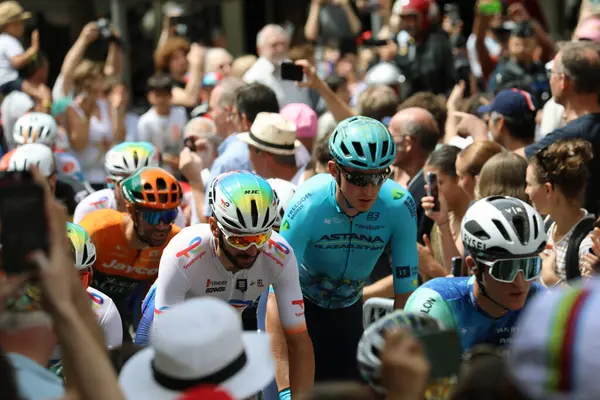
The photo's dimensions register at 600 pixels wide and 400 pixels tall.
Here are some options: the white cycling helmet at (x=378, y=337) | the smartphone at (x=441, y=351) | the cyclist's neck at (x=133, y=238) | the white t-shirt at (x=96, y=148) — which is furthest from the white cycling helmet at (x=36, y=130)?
the smartphone at (x=441, y=351)

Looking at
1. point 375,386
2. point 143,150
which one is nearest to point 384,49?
point 143,150

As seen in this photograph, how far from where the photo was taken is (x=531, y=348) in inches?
96.7

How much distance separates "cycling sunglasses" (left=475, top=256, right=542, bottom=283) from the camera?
4.84m

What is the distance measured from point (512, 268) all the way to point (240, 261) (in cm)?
137

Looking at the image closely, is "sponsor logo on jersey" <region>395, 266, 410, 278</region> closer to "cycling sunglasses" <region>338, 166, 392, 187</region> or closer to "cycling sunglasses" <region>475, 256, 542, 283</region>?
"cycling sunglasses" <region>338, 166, 392, 187</region>

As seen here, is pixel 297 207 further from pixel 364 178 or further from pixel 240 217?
pixel 240 217

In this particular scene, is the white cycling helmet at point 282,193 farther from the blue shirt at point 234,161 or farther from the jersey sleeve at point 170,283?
the jersey sleeve at point 170,283

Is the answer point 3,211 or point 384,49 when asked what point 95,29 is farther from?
point 3,211

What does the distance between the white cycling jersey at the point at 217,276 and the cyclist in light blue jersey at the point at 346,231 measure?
505 mm

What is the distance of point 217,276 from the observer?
17.8ft

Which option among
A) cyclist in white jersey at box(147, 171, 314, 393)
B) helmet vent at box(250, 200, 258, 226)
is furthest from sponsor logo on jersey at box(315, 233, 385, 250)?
helmet vent at box(250, 200, 258, 226)

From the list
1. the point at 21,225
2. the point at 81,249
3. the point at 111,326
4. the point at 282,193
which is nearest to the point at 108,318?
the point at 111,326

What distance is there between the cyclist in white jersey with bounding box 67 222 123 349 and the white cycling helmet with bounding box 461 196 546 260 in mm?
1904

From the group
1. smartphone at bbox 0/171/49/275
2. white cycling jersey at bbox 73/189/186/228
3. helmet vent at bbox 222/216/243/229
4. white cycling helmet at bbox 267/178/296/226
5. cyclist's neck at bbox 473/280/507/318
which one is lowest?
white cycling jersey at bbox 73/189/186/228
